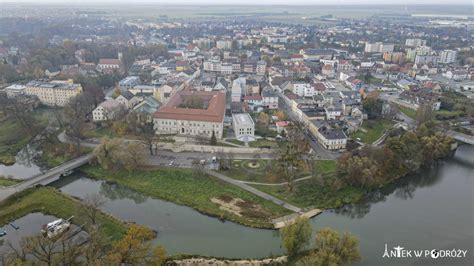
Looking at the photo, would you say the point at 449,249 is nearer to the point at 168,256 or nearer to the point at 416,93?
the point at 168,256

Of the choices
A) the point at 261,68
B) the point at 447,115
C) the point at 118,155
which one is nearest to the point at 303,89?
the point at 261,68

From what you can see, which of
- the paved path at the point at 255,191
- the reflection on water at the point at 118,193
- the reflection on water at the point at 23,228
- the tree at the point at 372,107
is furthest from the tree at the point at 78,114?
the tree at the point at 372,107

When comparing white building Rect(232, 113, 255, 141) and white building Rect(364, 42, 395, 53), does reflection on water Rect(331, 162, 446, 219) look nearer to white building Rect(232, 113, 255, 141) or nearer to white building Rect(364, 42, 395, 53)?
white building Rect(232, 113, 255, 141)

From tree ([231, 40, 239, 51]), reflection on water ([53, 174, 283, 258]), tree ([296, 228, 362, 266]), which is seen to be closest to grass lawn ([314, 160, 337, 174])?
reflection on water ([53, 174, 283, 258])

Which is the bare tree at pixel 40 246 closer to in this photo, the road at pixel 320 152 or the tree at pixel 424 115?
the road at pixel 320 152

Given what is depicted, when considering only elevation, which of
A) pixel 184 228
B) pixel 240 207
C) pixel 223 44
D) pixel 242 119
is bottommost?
pixel 184 228

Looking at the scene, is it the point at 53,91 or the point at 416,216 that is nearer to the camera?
the point at 416,216

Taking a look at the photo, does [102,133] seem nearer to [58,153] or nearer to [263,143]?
[58,153]
